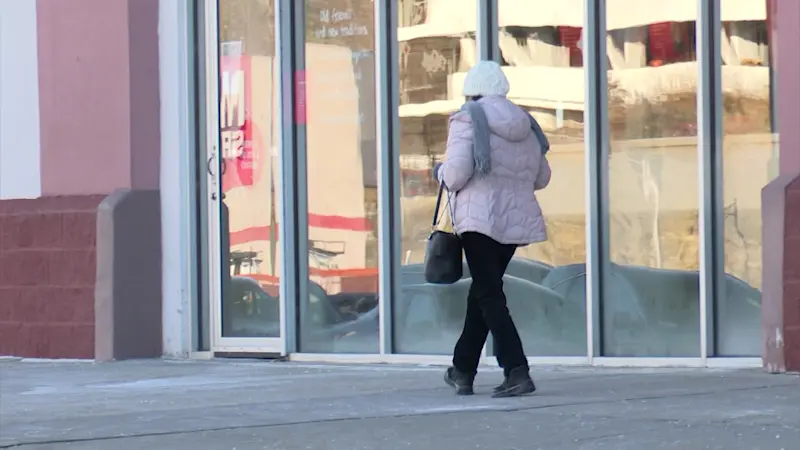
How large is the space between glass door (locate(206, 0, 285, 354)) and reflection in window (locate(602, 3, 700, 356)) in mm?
2487

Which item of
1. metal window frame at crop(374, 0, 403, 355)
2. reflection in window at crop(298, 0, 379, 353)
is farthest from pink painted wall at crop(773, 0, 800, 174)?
reflection in window at crop(298, 0, 379, 353)

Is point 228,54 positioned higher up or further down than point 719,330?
higher up

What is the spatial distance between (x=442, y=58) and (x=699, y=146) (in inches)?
72.5

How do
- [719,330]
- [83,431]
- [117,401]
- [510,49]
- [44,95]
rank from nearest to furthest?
[83,431] → [117,401] → [719,330] → [510,49] → [44,95]

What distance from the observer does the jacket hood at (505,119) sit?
768 centimetres

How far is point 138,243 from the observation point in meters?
11.4

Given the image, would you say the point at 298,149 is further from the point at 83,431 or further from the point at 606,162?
the point at 83,431

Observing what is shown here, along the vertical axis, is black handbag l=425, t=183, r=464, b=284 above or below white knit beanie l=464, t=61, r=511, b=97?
below

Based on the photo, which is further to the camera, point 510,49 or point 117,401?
→ point 510,49

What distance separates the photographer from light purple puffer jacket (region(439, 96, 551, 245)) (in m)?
7.60

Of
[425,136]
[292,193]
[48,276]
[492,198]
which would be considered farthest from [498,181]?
[48,276]

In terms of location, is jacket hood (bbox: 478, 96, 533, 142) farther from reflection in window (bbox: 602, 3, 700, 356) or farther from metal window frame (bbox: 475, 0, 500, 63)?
metal window frame (bbox: 475, 0, 500, 63)

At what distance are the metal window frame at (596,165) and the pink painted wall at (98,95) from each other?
129 inches

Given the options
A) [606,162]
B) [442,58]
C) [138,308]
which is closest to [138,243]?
[138,308]
